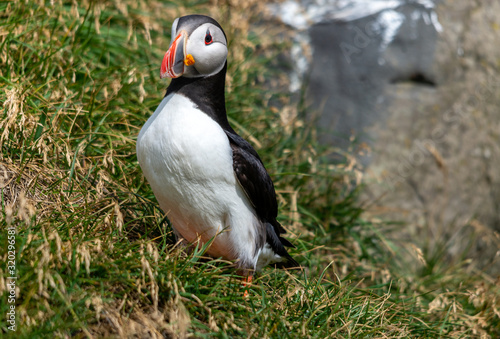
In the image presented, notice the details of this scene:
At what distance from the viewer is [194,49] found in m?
2.70

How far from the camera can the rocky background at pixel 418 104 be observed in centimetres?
550

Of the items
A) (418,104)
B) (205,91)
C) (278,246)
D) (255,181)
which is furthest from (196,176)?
(418,104)

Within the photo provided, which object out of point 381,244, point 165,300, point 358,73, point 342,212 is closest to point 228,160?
point 165,300

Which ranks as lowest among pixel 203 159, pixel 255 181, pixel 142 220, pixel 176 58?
pixel 142 220

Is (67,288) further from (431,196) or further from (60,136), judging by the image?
(431,196)

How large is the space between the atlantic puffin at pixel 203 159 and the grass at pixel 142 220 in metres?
0.20

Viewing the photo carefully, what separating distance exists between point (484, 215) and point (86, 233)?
460 centimetres

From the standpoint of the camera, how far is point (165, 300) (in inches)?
Answer: 100

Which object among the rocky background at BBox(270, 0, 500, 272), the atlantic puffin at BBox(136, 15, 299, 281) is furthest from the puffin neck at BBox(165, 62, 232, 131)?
the rocky background at BBox(270, 0, 500, 272)

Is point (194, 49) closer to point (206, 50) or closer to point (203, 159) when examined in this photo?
point (206, 50)

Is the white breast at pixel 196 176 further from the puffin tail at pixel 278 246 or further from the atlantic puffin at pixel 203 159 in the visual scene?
the puffin tail at pixel 278 246


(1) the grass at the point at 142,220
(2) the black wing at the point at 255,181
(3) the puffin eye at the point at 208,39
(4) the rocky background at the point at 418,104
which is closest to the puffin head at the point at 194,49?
(3) the puffin eye at the point at 208,39

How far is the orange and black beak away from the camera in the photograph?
8.66ft

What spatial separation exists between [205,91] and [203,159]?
396 mm
